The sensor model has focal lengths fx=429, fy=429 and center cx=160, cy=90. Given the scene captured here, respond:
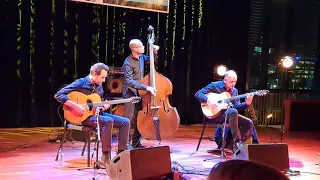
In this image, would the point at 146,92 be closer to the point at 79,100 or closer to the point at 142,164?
the point at 79,100

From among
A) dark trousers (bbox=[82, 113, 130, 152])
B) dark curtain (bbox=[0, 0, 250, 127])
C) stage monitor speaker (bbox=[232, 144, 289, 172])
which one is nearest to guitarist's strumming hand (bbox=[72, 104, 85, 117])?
dark trousers (bbox=[82, 113, 130, 152])

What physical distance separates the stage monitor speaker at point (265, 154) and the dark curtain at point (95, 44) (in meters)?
4.65

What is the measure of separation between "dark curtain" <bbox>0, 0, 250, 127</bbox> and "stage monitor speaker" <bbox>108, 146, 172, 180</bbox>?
15.0ft

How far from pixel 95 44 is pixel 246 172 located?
7.12 meters

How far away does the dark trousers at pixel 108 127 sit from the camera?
4520 millimetres

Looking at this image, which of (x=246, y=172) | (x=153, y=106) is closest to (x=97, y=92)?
(x=153, y=106)

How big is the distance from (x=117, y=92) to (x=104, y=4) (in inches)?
75.3

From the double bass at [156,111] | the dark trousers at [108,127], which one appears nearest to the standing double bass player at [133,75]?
the double bass at [156,111]

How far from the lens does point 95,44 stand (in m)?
7.84

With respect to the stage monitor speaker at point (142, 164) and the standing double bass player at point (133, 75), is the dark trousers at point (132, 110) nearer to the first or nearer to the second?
the standing double bass player at point (133, 75)

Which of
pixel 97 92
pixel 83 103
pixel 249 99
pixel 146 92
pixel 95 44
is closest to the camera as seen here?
pixel 83 103

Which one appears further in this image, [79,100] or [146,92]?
[146,92]

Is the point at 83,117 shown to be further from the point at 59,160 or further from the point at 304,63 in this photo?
the point at 304,63

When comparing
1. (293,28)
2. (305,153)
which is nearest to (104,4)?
(305,153)
